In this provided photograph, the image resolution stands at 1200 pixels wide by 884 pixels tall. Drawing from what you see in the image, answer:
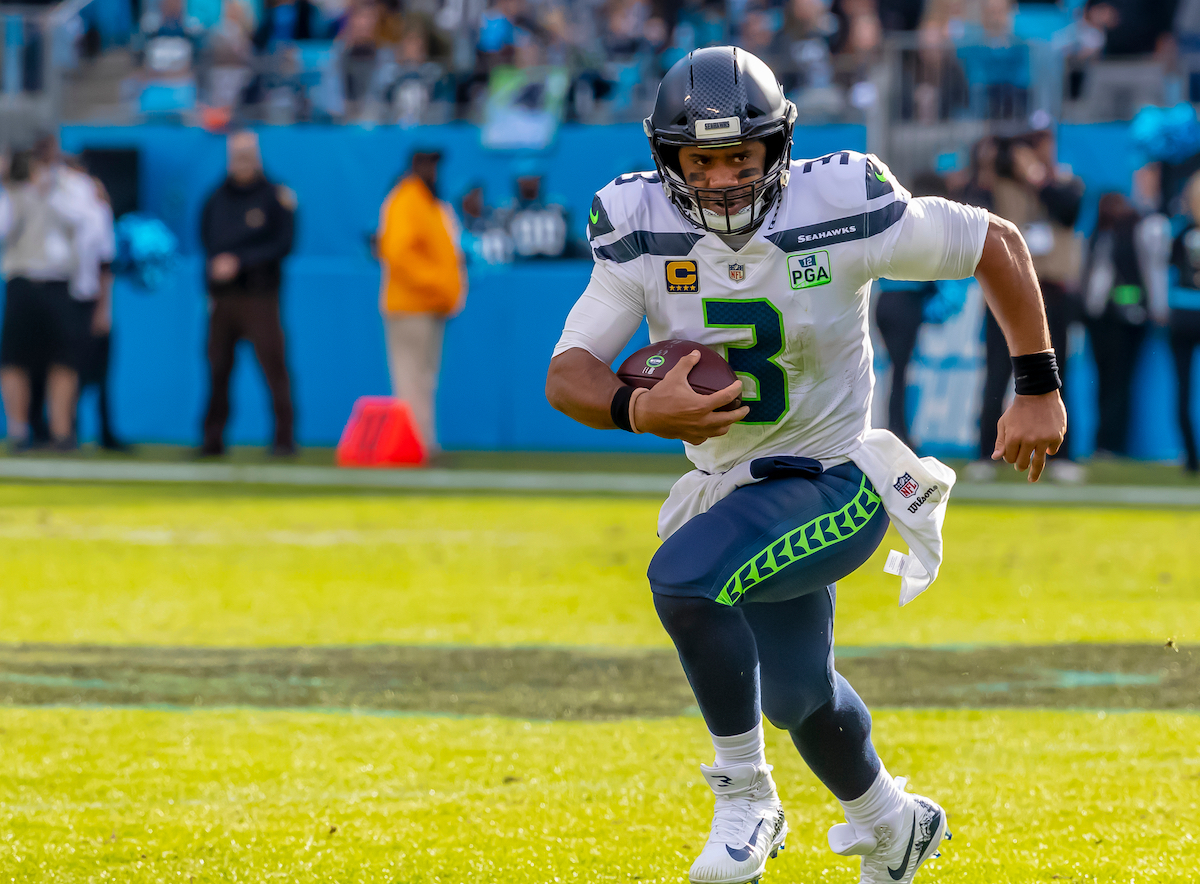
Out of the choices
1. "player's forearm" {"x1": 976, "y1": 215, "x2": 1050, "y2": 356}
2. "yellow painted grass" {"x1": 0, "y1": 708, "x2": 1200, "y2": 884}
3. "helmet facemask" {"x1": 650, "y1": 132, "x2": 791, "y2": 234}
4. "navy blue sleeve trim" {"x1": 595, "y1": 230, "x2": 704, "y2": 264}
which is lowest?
"yellow painted grass" {"x1": 0, "y1": 708, "x2": 1200, "y2": 884}

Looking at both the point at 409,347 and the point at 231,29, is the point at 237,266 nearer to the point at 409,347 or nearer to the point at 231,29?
the point at 409,347

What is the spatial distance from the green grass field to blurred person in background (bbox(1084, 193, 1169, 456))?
3.98 m

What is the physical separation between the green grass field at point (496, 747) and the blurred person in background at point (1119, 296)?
3.98 m

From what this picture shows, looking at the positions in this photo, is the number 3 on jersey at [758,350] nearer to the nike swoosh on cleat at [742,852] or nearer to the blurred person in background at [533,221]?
the nike swoosh on cleat at [742,852]

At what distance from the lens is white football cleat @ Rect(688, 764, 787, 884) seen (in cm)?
346

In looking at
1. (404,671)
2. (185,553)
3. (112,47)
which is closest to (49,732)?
(404,671)

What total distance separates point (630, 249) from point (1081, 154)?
10816 mm

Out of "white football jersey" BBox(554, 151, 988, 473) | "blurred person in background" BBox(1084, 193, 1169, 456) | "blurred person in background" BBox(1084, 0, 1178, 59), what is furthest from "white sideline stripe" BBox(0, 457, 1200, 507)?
"white football jersey" BBox(554, 151, 988, 473)

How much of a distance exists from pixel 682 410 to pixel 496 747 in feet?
6.41

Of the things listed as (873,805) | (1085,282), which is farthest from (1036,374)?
(1085,282)

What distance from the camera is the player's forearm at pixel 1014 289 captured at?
3682 mm

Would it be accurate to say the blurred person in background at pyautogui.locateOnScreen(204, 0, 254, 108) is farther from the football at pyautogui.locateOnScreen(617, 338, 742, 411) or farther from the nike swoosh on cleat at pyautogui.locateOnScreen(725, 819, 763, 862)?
the nike swoosh on cleat at pyautogui.locateOnScreen(725, 819, 763, 862)

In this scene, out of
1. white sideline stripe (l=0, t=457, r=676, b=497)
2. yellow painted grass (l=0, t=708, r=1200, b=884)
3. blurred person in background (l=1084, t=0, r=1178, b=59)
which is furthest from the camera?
blurred person in background (l=1084, t=0, r=1178, b=59)

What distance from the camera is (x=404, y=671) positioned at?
6086mm
